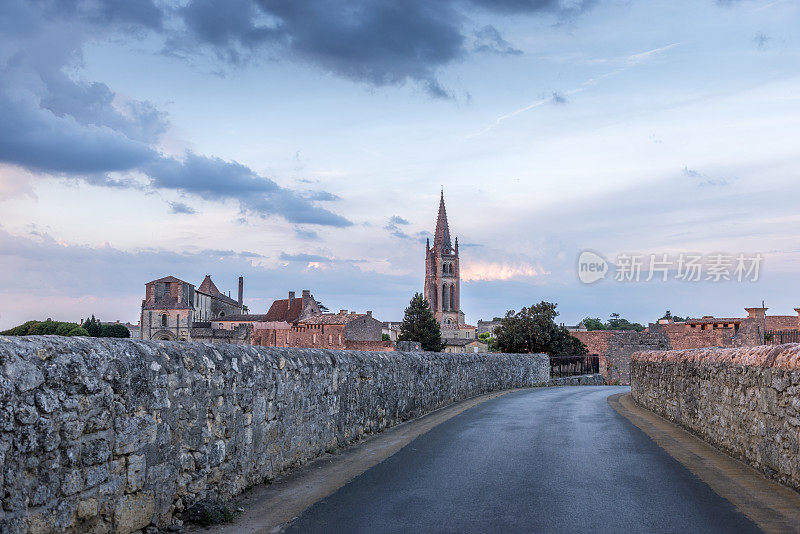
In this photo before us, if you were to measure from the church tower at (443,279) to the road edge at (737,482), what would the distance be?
16446 cm

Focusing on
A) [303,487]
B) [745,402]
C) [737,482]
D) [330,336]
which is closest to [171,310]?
[330,336]

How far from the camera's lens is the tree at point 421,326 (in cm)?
8151

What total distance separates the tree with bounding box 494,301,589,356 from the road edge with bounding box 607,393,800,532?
124 feet

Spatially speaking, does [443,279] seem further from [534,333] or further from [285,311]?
[534,333]

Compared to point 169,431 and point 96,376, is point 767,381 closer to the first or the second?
point 169,431

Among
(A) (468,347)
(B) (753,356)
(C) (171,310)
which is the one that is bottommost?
(A) (468,347)

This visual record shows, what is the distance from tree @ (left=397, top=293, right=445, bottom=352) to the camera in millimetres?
81506

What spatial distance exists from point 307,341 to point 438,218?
130384 millimetres

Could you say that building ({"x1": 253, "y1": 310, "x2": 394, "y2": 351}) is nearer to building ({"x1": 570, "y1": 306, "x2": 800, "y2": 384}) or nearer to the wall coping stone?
building ({"x1": 570, "y1": 306, "x2": 800, "y2": 384})

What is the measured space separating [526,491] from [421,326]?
74287 mm

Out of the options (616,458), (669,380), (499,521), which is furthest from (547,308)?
(499,521)

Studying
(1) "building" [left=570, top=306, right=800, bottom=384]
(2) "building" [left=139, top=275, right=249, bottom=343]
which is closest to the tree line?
(1) "building" [left=570, top=306, right=800, bottom=384]

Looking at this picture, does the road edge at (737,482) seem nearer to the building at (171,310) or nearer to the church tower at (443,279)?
the building at (171,310)

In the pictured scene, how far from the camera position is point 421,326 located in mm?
82125
